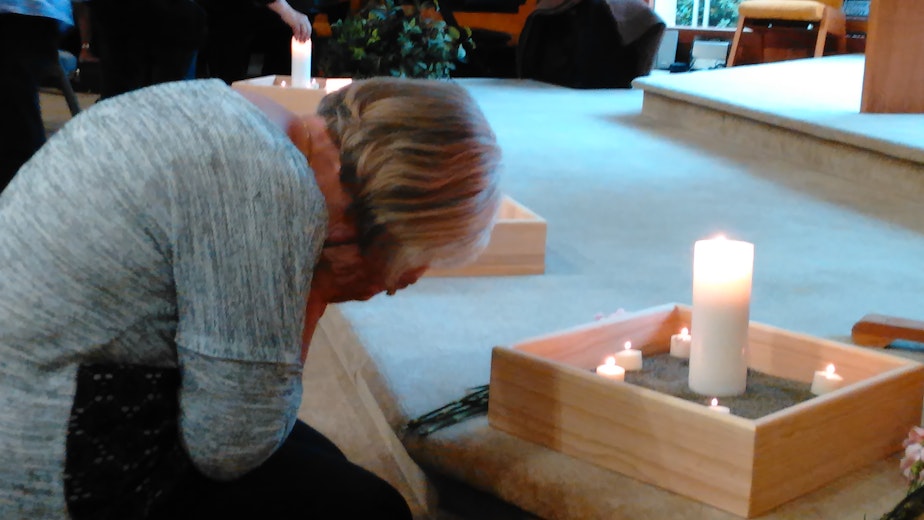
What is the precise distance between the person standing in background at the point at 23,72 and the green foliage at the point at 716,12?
5.24 metres

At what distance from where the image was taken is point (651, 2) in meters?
6.84

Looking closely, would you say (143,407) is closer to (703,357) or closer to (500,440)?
(500,440)

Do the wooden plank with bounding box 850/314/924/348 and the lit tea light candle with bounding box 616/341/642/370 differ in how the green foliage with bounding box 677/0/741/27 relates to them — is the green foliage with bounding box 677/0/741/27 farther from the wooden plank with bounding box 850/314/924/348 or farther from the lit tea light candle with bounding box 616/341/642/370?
the lit tea light candle with bounding box 616/341/642/370

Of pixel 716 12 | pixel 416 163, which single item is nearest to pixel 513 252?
pixel 416 163

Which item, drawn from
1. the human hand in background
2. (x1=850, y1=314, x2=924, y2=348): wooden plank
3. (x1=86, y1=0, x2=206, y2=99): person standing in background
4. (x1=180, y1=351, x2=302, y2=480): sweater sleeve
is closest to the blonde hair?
(x1=180, y1=351, x2=302, y2=480): sweater sleeve

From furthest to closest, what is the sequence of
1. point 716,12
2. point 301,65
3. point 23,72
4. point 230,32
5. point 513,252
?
point 716,12 < point 230,32 < point 301,65 < point 23,72 < point 513,252

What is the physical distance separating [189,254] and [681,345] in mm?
→ 751

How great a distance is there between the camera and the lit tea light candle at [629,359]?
1373 millimetres

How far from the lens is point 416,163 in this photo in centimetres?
92

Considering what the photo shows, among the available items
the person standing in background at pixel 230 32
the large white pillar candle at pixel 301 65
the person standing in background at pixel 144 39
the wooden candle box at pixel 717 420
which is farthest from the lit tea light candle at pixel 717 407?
the person standing in background at pixel 230 32

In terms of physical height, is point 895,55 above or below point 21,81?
below

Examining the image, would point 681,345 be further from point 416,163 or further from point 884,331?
point 416,163

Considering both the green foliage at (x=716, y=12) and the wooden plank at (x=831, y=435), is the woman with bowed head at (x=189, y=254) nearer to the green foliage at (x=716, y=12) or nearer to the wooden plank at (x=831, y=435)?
the wooden plank at (x=831, y=435)

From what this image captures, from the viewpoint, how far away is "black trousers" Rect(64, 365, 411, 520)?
3.02 ft
